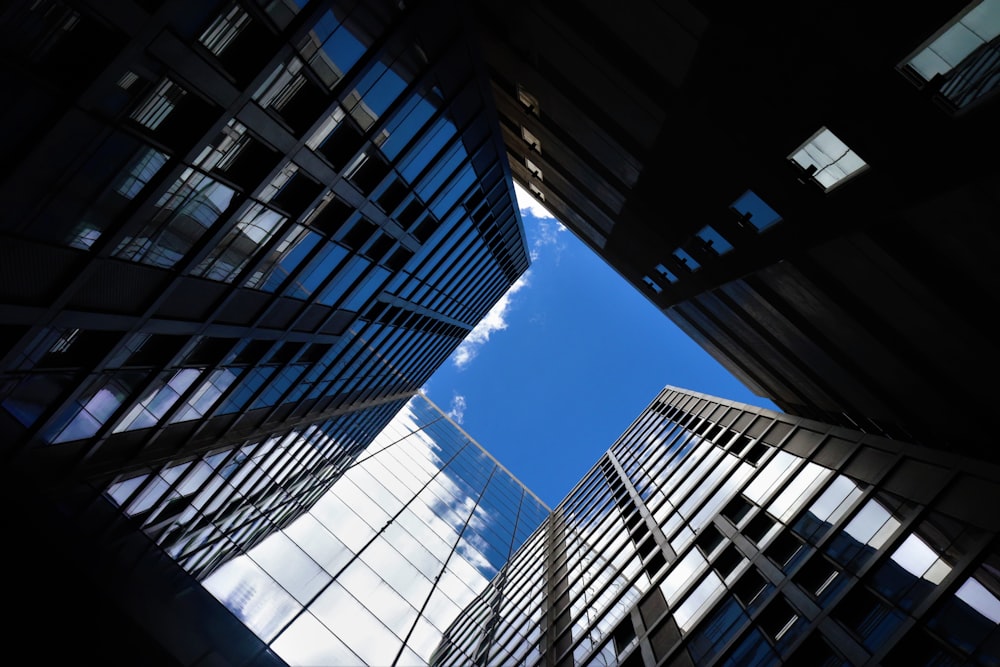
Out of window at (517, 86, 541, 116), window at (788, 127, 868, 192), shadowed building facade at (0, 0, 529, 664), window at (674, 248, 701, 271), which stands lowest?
shadowed building facade at (0, 0, 529, 664)

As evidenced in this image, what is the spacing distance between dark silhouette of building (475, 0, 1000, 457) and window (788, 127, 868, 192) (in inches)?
1.9

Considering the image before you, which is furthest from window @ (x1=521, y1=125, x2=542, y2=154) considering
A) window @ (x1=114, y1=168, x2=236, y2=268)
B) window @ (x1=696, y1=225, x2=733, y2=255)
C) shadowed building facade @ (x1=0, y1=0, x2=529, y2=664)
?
window @ (x1=114, y1=168, x2=236, y2=268)

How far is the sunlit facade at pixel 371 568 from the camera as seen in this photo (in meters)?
13.1

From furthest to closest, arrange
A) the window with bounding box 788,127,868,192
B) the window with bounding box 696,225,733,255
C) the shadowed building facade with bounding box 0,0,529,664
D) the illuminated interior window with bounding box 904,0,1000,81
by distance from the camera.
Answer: the window with bounding box 696,225,733,255 < the window with bounding box 788,127,868,192 < the shadowed building facade with bounding box 0,0,529,664 < the illuminated interior window with bounding box 904,0,1000,81

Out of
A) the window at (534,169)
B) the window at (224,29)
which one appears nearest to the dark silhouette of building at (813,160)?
the window at (534,169)

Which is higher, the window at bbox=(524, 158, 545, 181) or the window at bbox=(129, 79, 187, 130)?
the window at bbox=(524, 158, 545, 181)

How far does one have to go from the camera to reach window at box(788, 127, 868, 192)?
39.1 ft

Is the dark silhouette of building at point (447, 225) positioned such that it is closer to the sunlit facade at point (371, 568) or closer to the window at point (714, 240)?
the window at point (714, 240)

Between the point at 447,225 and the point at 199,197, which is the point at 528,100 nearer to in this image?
the point at 447,225

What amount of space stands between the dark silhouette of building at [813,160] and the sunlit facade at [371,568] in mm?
16630

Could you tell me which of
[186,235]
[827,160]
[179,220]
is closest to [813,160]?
[827,160]

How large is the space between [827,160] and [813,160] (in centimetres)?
40

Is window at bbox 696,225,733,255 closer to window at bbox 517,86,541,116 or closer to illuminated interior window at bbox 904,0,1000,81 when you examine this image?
window at bbox 517,86,541,116

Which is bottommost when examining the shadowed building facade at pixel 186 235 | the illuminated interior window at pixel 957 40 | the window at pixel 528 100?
the shadowed building facade at pixel 186 235
